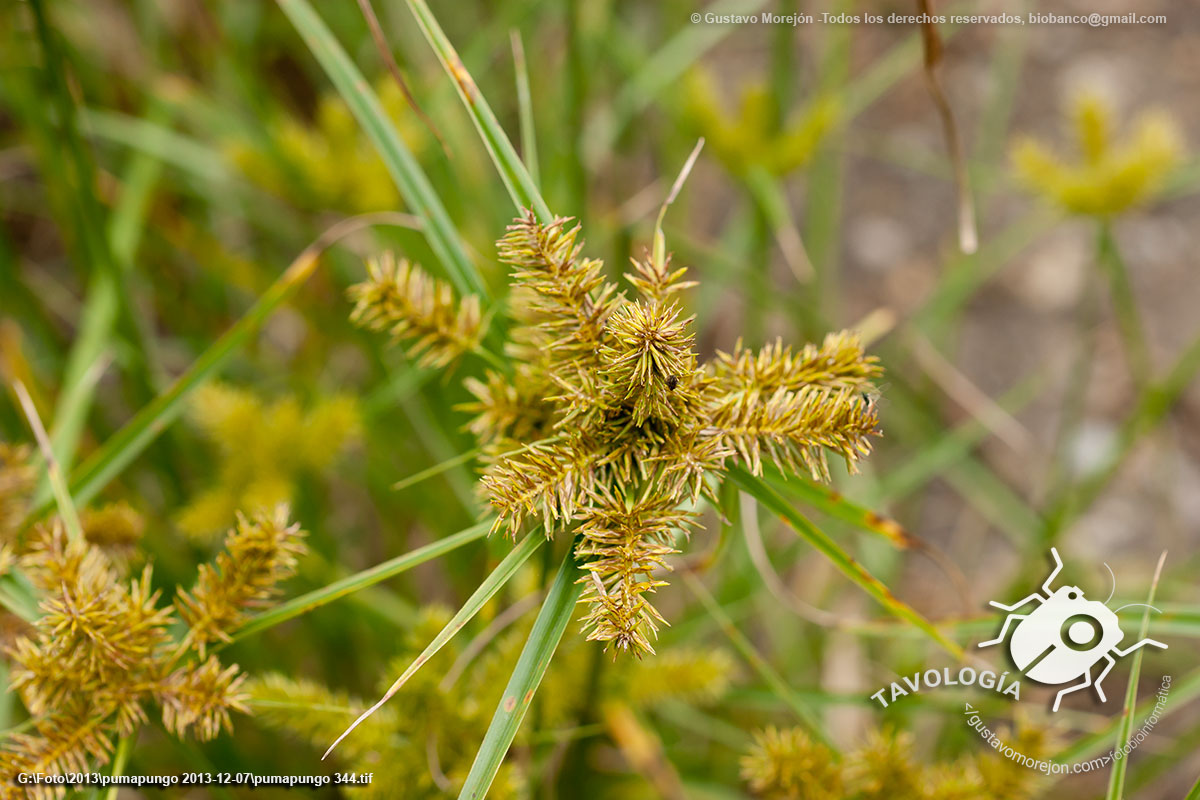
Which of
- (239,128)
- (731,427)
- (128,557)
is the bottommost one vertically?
(731,427)

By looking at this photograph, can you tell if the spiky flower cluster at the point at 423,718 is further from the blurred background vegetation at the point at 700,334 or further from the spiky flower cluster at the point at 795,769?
the spiky flower cluster at the point at 795,769

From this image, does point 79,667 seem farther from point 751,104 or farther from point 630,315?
point 751,104

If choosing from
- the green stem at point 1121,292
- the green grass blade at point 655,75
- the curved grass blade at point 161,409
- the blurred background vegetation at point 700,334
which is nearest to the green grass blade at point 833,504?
the blurred background vegetation at point 700,334

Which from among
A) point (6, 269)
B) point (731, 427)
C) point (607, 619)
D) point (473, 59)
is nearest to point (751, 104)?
point (473, 59)

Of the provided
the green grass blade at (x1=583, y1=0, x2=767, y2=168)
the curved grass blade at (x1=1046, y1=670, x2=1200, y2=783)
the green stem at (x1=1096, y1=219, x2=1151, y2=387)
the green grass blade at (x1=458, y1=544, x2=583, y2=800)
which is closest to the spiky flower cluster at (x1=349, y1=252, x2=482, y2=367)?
the green grass blade at (x1=458, y1=544, x2=583, y2=800)

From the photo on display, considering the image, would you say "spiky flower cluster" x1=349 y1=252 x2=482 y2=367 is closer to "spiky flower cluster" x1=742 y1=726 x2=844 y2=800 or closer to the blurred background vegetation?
the blurred background vegetation
